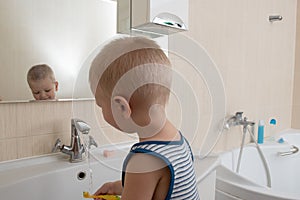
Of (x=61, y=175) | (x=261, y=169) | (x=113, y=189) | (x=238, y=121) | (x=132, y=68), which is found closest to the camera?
(x=132, y=68)

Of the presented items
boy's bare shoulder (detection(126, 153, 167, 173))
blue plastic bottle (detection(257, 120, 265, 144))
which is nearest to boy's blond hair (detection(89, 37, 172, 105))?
boy's bare shoulder (detection(126, 153, 167, 173))

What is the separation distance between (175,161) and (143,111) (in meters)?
0.12

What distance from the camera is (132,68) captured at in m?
0.55

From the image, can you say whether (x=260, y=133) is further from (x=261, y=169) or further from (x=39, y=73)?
(x=39, y=73)

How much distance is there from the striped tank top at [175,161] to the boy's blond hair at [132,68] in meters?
0.09

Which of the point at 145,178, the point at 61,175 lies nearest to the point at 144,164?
the point at 145,178

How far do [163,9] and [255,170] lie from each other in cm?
113

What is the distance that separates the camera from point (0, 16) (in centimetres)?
80

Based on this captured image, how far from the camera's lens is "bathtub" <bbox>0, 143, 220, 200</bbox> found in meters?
0.74

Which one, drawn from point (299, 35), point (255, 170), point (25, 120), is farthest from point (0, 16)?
point (299, 35)

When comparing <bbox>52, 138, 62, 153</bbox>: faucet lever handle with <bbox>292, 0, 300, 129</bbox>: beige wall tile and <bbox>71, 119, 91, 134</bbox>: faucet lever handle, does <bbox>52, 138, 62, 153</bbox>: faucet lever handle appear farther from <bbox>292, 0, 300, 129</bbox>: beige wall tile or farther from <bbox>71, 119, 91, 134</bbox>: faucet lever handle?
<bbox>292, 0, 300, 129</bbox>: beige wall tile

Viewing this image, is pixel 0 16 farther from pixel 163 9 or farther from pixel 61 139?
pixel 163 9

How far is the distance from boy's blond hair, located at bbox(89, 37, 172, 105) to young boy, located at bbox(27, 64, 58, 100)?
330 mm

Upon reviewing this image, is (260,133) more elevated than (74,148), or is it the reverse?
(74,148)
